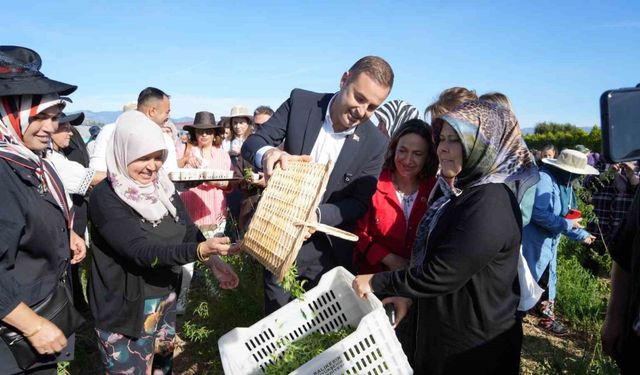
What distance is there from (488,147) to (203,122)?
4.65 meters

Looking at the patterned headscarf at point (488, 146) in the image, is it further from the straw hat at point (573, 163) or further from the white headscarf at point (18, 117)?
the straw hat at point (573, 163)

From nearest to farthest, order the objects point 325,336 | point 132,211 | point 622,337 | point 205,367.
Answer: point 622,337, point 325,336, point 132,211, point 205,367

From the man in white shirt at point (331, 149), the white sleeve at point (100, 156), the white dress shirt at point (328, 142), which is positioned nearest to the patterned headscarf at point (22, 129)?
the man in white shirt at point (331, 149)

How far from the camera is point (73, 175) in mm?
3525

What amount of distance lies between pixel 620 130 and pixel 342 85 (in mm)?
1913

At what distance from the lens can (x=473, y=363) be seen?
194 cm

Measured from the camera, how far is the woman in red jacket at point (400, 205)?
278 cm

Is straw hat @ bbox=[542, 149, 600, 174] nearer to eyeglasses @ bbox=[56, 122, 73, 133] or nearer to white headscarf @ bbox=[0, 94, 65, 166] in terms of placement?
white headscarf @ bbox=[0, 94, 65, 166]

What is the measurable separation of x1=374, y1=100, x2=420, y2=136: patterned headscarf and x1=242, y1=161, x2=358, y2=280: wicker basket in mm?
2296

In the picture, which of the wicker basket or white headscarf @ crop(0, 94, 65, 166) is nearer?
the wicker basket

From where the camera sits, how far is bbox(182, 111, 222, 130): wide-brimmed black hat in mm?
5652

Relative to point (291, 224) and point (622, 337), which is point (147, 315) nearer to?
point (291, 224)

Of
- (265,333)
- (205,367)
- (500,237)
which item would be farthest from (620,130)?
(205,367)

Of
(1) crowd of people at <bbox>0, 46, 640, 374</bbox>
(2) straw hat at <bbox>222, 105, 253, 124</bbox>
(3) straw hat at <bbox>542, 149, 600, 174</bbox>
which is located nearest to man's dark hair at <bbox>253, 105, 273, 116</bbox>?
(2) straw hat at <bbox>222, 105, 253, 124</bbox>
